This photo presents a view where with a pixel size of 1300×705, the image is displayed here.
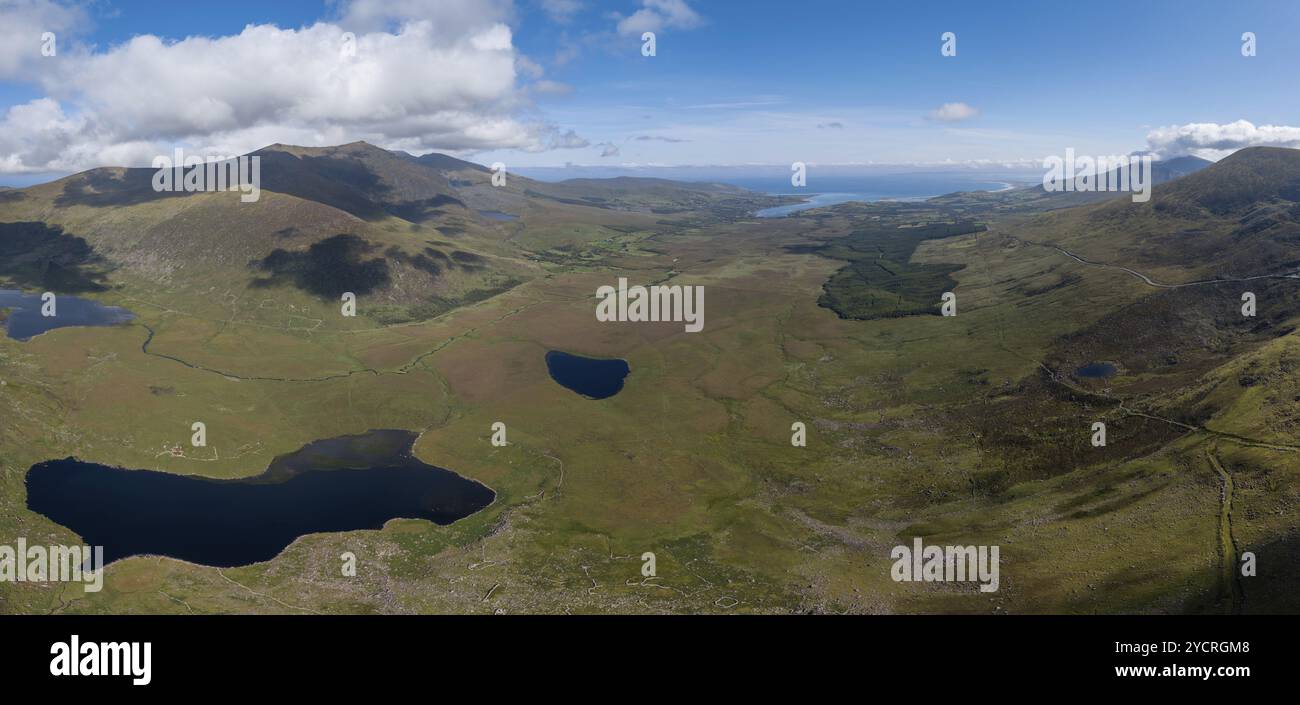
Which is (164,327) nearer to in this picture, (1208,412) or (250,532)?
(250,532)

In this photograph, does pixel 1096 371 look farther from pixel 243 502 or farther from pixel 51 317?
pixel 51 317
